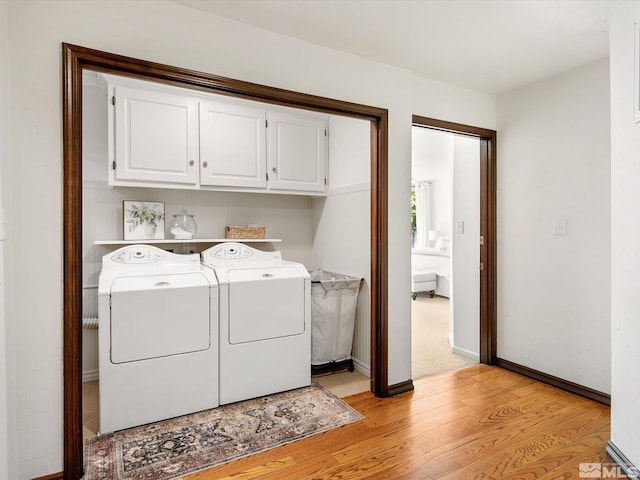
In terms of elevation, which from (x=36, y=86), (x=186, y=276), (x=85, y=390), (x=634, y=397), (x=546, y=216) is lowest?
(x=85, y=390)

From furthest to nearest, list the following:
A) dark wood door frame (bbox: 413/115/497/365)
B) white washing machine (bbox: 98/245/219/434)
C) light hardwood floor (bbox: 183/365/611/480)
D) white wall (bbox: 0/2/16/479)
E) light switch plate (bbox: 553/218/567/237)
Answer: dark wood door frame (bbox: 413/115/497/365), light switch plate (bbox: 553/218/567/237), white washing machine (bbox: 98/245/219/434), light hardwood floor (bbox: 183/365/611/480), white wall (bbox: 0/2/16/479)

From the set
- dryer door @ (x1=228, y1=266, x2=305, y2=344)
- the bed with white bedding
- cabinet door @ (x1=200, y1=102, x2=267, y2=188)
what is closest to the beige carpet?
the bed with white bedding

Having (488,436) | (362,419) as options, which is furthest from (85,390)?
(488,436)

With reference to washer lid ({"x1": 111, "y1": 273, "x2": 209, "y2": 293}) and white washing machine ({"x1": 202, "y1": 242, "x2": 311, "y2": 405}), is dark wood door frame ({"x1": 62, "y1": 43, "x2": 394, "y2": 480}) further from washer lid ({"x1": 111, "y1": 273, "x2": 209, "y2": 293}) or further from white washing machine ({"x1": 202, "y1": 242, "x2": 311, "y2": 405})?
white washing machine ({"x1": 202, "y1": 242, "x2": 311, "y2": 405})

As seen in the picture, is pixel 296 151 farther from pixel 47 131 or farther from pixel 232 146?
pixel 47 131

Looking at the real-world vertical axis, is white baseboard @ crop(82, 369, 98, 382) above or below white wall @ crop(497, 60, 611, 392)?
below

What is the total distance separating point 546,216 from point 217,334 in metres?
2.62

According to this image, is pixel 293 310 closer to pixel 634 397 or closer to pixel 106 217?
pixel 106 217

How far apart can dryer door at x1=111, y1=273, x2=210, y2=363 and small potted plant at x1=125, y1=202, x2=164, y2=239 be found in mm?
798

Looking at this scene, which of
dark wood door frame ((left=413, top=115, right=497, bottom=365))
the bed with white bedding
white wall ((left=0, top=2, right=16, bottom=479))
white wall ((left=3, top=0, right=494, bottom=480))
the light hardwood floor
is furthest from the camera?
the bed with white bedding

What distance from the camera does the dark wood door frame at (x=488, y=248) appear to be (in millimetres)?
3340

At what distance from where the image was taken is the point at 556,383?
2.89 m

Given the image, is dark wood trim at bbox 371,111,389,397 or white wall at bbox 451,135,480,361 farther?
white wall at bbox 451,135,480,361

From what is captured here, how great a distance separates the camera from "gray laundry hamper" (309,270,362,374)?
3.16 meters
